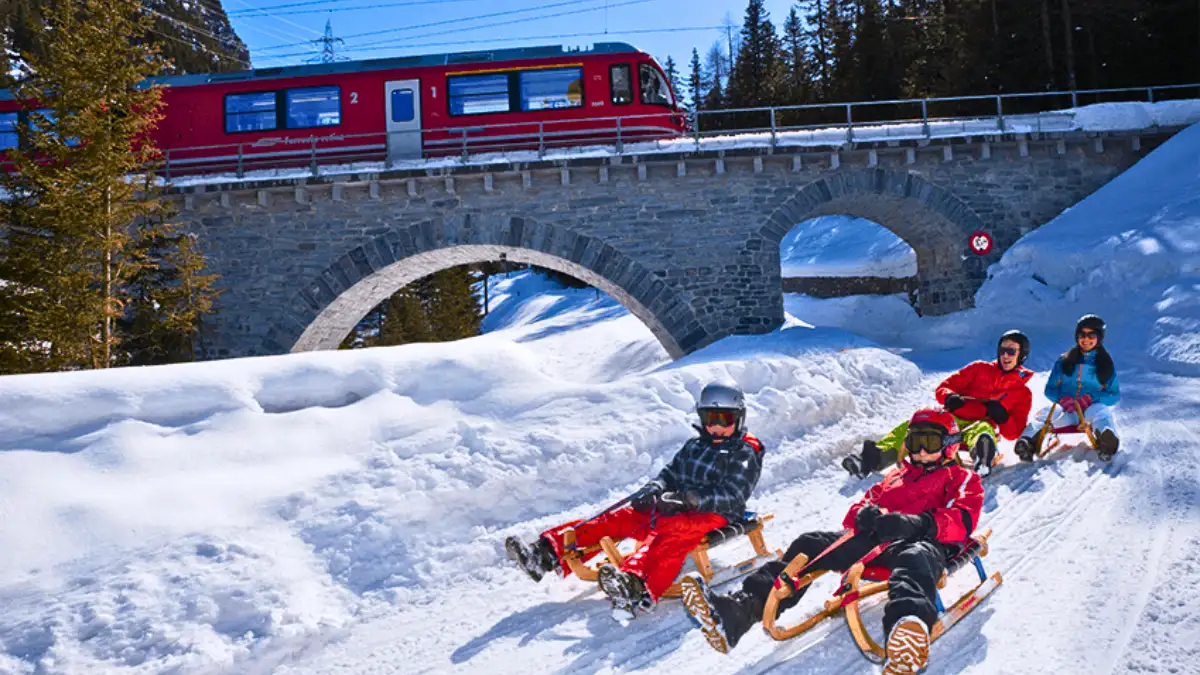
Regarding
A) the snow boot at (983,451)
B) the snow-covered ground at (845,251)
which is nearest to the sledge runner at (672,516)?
the snow boot at (983,451)

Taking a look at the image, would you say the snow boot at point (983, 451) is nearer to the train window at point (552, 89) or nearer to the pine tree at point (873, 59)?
the train window at point (552, 89)

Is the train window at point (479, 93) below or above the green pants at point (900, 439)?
above

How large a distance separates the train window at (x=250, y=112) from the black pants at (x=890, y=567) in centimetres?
1556

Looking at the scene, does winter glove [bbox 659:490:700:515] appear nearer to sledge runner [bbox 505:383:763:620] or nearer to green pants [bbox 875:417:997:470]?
sledge runner [bbox 505:383:763:620]

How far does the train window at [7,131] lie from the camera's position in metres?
15.5

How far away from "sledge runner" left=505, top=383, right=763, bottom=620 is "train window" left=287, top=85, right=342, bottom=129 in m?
13.6

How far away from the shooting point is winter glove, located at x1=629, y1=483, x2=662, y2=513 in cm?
461

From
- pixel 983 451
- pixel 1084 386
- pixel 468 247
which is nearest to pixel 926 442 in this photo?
pixel 983 451

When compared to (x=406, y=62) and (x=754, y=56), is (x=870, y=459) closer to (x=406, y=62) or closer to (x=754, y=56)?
(x=406, y=62)

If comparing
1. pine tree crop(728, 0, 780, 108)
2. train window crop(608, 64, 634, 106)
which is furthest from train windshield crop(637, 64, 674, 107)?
pine tree crop(728, 0, 780, 108)

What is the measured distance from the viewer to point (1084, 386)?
739 centimetres

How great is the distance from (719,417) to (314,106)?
14.1m

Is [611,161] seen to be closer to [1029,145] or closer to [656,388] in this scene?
[656,388]

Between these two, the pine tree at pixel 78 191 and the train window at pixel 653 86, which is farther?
the train window at pixel 653 86
